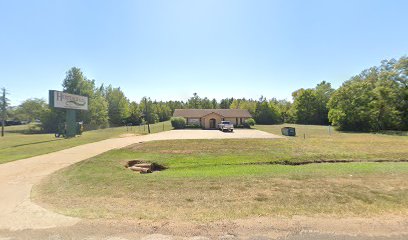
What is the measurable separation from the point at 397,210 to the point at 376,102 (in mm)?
44589

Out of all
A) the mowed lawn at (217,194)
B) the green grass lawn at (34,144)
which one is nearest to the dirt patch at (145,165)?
the mowed lawn at (217,194)

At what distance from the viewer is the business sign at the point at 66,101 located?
1227 inches

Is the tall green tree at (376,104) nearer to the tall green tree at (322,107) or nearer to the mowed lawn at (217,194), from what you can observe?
the tall green tree at (322,107)

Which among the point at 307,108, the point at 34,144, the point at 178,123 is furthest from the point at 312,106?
the point at 34,144

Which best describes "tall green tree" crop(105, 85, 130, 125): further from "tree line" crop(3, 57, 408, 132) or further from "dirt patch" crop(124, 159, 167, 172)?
"dirt patch" crop(124, 159, 167, 172)

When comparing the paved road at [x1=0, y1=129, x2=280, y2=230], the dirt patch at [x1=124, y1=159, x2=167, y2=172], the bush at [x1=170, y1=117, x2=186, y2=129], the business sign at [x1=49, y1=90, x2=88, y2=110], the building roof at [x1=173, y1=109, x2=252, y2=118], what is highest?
the business sign at [x1=49, y1=90, x2=88, y2=110]

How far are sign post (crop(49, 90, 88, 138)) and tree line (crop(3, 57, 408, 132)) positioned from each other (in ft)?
42.6

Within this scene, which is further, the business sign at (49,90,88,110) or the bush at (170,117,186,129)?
the bush at (170,117,186,129)

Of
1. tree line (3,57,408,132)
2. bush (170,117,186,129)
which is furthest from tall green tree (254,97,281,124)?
bush (170,117,186,129)

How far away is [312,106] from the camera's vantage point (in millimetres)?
70938

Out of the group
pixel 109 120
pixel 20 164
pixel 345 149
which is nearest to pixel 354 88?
pixel 345 149

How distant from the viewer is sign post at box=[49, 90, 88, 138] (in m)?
31.2

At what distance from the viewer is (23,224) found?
5.43 metres

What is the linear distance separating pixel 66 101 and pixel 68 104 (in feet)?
1.79
